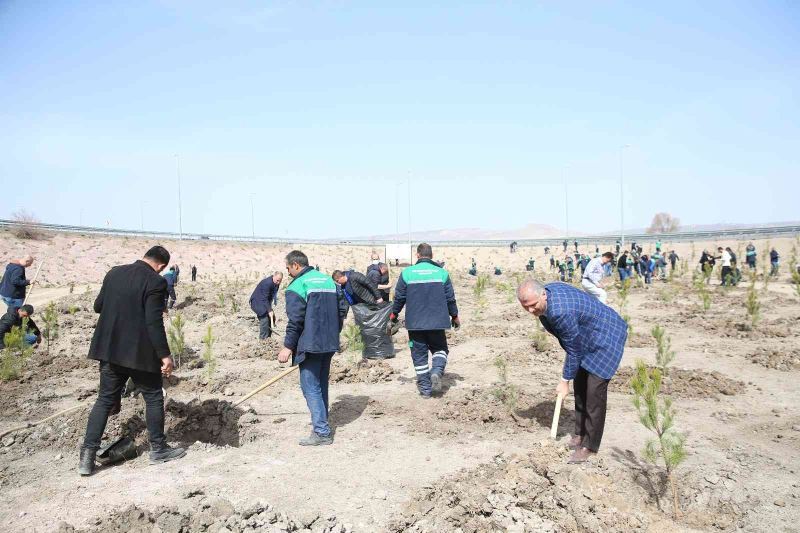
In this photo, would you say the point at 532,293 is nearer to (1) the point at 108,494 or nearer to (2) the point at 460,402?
(2) the point at 460,402

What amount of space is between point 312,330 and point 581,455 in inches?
103

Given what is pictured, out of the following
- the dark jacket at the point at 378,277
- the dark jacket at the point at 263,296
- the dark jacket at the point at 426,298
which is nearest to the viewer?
the dark jacket at the point at 426,298

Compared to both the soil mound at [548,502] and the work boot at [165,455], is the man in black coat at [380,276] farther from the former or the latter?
the soil mound at [548,502]

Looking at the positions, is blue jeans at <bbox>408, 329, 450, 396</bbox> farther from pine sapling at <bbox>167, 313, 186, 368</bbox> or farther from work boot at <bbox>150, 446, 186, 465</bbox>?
pine sapling at <bbox>167, 313, 186, 368</bbox>

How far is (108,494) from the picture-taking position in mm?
3953

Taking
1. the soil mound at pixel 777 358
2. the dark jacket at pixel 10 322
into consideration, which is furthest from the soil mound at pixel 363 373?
the soil mound at pixel 777 358

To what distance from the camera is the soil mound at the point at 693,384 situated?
6.48 m

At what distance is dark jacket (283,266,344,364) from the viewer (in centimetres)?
507

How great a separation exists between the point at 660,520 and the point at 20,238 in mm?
40171

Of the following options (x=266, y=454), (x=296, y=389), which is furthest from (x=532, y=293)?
(x=296, y=389)

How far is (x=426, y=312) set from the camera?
6.43 metres

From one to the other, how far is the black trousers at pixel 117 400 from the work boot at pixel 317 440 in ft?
4.08

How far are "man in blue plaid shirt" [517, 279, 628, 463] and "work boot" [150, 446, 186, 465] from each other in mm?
3266

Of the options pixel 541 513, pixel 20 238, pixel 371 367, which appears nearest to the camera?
pixel 541 513
